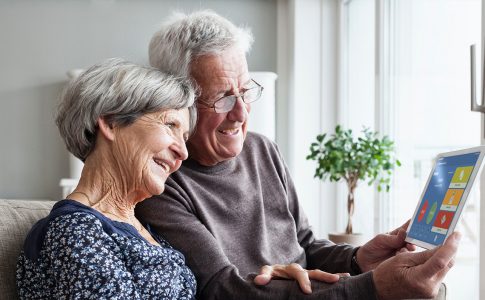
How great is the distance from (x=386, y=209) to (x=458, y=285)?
3.30 feet

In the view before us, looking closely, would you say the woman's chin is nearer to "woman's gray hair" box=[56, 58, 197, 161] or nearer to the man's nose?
"woman's gray hair" box=[56, 58, 197, 161]

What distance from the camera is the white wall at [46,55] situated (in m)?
4.95

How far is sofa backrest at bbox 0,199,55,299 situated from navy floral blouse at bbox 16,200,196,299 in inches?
2.5

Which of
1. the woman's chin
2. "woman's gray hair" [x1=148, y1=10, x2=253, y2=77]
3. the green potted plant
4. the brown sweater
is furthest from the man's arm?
the green potted plant

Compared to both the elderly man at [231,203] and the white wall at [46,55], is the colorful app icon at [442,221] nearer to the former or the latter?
the elderly man at [231,203]

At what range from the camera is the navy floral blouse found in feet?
4.20

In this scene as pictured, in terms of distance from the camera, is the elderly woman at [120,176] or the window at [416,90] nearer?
the elderly woman at [120,176]

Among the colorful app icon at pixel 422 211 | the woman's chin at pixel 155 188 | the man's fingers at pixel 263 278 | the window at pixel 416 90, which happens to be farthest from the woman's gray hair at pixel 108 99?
the window at pixel 416 90

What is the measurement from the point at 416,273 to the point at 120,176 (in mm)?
674

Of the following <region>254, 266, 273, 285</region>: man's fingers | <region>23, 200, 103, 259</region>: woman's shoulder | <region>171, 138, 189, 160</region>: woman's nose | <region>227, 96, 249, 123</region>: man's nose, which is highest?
<region>227, 96, 249, 123</region>: man's nose

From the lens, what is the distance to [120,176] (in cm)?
153

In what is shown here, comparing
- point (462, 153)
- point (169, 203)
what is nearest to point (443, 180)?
point (462, 153)

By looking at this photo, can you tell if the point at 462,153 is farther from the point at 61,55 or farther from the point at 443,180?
the point at 61,55

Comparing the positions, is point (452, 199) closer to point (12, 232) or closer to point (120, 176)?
point (120, 176)
